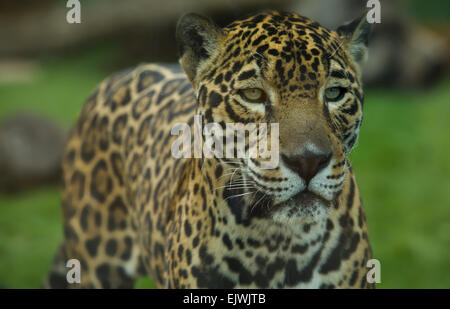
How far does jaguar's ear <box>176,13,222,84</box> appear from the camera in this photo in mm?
3143

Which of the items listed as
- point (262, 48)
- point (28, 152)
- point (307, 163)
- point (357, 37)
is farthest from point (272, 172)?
point (28, 152)

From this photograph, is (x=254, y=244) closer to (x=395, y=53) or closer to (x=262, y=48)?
(x=262, y=48)

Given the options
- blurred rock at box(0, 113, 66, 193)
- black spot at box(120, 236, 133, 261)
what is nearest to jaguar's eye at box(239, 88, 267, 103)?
black spot at box(120, 236, 133, 261)

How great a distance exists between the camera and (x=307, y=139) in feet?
8.97

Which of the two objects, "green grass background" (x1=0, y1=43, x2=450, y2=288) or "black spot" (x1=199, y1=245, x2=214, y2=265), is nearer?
"black spot" (x1=199, y1=245, x2=214, y2=265)

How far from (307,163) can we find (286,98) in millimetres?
335

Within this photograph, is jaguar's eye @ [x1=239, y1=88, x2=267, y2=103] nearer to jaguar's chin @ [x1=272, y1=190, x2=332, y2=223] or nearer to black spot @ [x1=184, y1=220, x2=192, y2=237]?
jaguar's chin @ [x1=272, y1=190, x2=332, y2=223]

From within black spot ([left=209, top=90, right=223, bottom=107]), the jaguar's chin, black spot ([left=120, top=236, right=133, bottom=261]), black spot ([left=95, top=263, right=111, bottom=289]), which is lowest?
black spot ([left=95, top=263, right=111, bottom=289])

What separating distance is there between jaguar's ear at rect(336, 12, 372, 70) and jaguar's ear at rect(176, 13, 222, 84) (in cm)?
63

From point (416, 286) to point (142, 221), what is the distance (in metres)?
2.75

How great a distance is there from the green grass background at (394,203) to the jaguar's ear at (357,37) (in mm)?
2787

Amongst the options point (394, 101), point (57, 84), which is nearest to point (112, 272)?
point (394, 101)

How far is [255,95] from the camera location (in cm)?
294

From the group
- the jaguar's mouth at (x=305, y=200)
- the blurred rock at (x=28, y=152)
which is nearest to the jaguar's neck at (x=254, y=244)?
the jaguar's mouth at (x=305, y=200)
